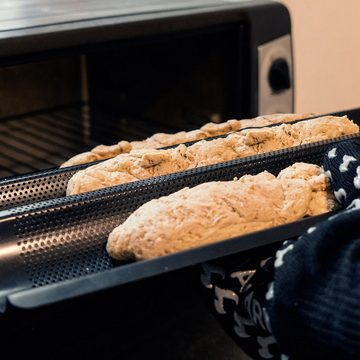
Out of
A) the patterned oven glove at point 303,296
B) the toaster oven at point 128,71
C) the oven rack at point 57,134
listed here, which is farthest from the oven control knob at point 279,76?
the patterned oven glove at point 303,296

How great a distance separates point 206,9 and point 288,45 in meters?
0.21

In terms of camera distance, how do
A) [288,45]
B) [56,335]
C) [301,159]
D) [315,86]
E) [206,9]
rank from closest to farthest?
[56,335] < [301,159] < [206,9] < [288,45] < [315,86]

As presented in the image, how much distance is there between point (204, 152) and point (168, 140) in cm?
15

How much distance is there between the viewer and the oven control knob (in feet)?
4.83

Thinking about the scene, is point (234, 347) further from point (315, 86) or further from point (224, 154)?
point (315, 86)

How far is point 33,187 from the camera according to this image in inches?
35.9

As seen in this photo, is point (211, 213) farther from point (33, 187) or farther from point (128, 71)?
point (128, 71)

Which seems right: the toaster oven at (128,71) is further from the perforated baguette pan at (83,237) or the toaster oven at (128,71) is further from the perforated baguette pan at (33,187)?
the perforated baguette pan at (83,237)

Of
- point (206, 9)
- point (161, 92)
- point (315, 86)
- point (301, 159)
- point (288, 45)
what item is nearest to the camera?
point (301, 159)

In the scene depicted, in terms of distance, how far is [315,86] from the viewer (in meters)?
2.02

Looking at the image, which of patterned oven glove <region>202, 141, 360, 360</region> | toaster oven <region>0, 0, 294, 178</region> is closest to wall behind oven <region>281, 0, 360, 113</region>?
toaster oven <region>0, 0, 294, 178</region>

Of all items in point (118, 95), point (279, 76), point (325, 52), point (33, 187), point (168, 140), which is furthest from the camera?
point (325, 52)

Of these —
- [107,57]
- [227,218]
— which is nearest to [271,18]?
[107,57]

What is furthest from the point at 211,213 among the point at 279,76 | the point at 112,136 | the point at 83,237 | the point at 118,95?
the point at 118,95
